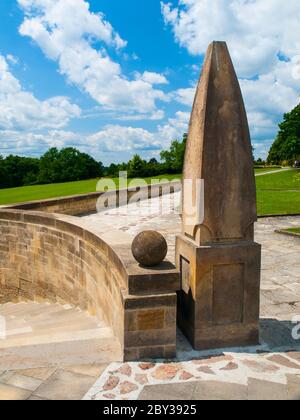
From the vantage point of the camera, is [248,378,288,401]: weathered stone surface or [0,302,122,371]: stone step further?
[0,302,122,371]: stone step

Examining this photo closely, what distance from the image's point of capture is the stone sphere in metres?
3.82

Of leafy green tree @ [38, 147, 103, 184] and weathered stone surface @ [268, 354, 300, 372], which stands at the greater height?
leafy green tree @ [38, 147, 103, 184]

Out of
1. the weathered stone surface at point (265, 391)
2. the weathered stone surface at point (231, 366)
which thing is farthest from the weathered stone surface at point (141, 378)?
the weathered stone surface at point (265, 391)

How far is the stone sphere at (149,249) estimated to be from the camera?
3818 millimetres

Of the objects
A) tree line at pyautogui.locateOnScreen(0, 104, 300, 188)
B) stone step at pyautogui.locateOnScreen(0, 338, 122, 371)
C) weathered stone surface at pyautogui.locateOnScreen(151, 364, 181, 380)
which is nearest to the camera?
weathered stone surface at pyautogui.locateOnScreen(151, 364, 181, 380)

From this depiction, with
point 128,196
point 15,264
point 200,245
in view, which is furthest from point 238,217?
point 128,196

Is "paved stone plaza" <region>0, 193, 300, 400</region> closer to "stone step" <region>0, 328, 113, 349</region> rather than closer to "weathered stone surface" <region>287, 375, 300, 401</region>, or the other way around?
"weathered stone surface" <region>287, 375, 300, 401</region>

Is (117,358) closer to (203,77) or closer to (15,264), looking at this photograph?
(203,77)

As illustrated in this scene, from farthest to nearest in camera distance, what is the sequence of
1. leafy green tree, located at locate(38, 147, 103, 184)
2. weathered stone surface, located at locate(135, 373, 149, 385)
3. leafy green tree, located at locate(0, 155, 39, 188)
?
leafy green tree, located at locate(38, 147, 103, 184)
leafy green tree, located at locate(0, 155, 39, 188)
weathered stone surface, located at locate(135, 373, 149, 385)

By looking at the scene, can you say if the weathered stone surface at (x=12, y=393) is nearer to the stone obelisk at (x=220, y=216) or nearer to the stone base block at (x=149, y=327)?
the stone base block at (x=149, y=327)

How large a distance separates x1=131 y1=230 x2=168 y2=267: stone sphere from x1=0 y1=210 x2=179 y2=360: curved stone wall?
107 millimetres

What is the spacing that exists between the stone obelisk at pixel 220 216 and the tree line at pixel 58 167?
58.5 meters

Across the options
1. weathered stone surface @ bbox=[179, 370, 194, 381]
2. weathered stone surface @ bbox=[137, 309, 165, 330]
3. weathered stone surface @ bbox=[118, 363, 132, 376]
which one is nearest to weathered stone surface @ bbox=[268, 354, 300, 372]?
weathered stone surface @ bbox=[179, 370, 194, 381]

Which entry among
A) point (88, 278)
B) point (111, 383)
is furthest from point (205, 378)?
point (88, 278)
